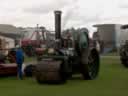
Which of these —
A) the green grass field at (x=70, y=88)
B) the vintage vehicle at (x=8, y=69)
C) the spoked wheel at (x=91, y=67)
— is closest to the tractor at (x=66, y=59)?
the spoked wheel at (x=91, y=67)

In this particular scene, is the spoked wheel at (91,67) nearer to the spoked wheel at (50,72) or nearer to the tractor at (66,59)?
the tractor at (66,59)

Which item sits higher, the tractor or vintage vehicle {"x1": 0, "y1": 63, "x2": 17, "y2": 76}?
the tractor

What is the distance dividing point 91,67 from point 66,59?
7.04 feet

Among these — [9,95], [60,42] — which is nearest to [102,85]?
[60,42]

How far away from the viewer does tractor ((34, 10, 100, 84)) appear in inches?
521

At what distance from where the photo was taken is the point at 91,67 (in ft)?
50.7

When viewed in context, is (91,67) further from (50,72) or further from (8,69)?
(8,69)

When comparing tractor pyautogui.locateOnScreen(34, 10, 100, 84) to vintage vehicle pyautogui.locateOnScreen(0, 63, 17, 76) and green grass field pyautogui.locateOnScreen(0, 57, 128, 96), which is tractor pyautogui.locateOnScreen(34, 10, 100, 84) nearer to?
green grass field pyautogui.locateOnScreen(0, 57, 128, 96)

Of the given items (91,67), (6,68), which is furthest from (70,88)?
(6,68)

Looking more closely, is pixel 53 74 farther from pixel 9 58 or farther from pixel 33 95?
pixel 9 58

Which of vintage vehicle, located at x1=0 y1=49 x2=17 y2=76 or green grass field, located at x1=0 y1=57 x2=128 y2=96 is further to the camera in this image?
vintage vehicle, located at x1=0 y1=49 x2=17 y2=76

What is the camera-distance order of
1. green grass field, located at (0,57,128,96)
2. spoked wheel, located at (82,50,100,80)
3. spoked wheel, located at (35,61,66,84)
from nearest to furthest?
green grass field, located at (0,57,128,96)
spoked wheel, located at (35,61,66,84)
spoked wheel, located at (82,50,100,80)

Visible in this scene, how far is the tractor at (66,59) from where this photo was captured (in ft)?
43.4

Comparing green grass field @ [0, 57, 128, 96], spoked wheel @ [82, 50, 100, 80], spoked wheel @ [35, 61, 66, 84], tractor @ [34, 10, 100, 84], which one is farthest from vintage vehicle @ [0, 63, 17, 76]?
spoked wheel @ [82, 50, 100, 80]
